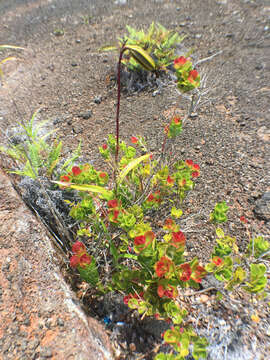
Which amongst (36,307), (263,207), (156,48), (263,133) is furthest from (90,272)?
(156,48)

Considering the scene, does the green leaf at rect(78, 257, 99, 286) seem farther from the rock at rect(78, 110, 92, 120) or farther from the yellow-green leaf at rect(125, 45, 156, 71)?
the rock at rect(78, 110, 92, 120)

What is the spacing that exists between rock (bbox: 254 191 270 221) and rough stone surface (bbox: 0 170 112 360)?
1.15 meters

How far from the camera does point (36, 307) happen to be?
3.13 feet

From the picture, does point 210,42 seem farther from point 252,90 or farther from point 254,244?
point 254,244

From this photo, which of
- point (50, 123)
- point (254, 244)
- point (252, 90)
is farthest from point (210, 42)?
point (254, 244)

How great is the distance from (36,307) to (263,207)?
4.61 ft

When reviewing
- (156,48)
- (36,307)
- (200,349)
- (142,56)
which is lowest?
(200,349)

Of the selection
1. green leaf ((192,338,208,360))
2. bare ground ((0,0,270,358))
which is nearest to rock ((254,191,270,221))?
bare ground ((0,0,270,358))

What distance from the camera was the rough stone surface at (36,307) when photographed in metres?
0.86

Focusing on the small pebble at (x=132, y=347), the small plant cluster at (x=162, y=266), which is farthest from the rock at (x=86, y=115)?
the small pebble at (x=132, y=347)

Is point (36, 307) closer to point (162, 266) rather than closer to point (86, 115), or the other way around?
point (162, 266)

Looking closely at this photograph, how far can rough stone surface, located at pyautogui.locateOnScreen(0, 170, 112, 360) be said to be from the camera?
86 cm

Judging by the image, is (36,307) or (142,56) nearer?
(142,56)

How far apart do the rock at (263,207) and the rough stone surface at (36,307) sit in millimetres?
1151
